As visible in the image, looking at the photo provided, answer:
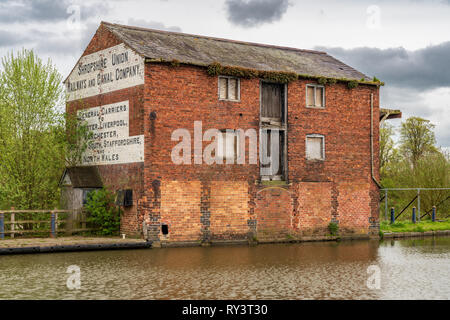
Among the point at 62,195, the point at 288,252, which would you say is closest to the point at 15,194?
the point at 62,195

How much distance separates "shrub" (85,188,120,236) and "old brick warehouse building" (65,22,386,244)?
1.42ft

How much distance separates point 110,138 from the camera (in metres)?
23.8

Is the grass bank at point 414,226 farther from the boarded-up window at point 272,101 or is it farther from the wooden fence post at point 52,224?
the wooden fence post at point 52,224

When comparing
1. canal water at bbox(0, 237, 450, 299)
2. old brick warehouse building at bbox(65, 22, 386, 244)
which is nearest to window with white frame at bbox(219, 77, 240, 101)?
old brick warehouse building at bbox(65, 22, 386, 244)

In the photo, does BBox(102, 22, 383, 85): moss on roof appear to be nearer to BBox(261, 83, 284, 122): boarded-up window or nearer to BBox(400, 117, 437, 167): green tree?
BBox(261, 83, 284, 122): boarded-up window

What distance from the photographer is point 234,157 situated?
77.2 feet

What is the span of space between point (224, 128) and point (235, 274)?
9.81 meters

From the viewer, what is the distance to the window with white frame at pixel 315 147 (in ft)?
83.6

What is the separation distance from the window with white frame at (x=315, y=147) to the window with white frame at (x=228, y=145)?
355 cm

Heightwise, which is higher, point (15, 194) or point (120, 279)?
point (15, 194)

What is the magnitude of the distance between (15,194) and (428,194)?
21.8 meters

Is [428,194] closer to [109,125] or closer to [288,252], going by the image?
[288,252]

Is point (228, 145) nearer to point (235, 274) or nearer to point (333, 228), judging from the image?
point (333, 228)

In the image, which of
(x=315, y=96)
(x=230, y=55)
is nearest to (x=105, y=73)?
(x=230, y=55)
